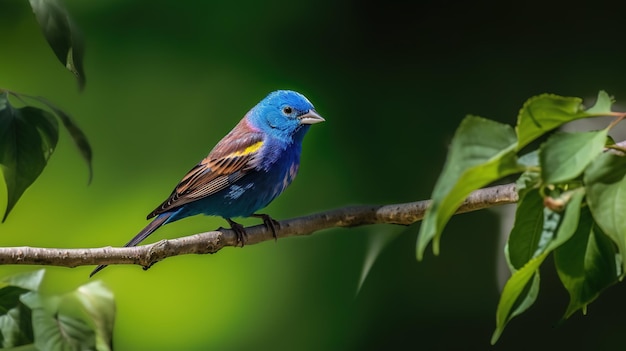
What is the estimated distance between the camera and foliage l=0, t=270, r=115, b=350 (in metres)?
0.76

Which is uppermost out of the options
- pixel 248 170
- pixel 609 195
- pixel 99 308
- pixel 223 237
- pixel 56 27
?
pixel 56 27

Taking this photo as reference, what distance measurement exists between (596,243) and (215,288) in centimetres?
181

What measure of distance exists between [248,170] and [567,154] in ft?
4.82

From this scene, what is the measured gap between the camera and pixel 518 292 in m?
0.65

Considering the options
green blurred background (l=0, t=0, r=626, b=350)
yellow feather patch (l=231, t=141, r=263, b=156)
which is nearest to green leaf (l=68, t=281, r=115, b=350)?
yellow feather patch (l=231, t=141, r=263, b=156)

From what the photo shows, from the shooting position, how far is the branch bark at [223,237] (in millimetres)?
1056

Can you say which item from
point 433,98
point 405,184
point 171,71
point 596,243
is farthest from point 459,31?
point 596,243

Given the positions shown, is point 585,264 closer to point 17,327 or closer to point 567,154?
point 567,154

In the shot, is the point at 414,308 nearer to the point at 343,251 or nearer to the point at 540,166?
the point at 343,251

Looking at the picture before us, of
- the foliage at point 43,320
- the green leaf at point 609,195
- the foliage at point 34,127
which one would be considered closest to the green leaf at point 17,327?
the foliage at point 43,320

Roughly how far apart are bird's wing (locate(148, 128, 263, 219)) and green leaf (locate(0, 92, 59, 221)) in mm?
1085

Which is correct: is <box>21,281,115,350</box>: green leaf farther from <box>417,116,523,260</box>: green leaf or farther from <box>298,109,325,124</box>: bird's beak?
<box>298,109,325,124</box>: bird's beak

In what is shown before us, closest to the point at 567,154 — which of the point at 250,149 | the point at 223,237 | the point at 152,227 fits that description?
the point at 223,237

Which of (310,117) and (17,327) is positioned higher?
(17,327)
